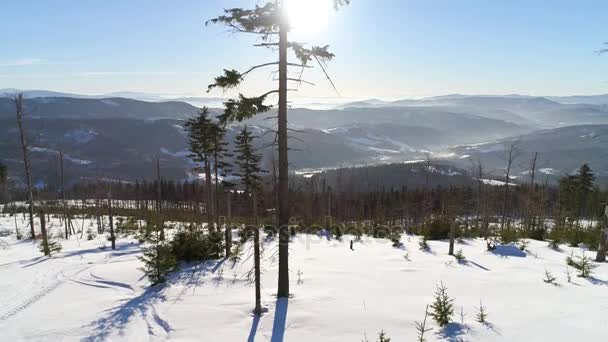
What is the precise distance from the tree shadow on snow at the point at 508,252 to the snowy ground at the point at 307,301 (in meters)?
0.66

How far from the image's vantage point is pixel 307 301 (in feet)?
37.7

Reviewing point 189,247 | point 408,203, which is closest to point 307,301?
point 189,247

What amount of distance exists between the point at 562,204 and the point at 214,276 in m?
59.0

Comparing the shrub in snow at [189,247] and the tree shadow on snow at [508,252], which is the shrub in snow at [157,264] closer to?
the shrub in snow at [189,247]

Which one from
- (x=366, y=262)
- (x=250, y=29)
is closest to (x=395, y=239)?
(x=366, y=262)

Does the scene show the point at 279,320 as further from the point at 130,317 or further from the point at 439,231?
the point at 439,231

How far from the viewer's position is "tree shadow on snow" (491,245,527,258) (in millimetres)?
19125

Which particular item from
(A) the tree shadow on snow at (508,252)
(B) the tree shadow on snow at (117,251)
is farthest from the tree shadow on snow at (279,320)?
(B) the tree shadow on snow at (117,251)

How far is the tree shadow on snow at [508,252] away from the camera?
19.1 metres

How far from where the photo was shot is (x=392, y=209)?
3145 inches

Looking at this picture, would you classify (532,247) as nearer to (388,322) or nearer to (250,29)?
(388,322)

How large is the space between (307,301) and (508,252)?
13968mm

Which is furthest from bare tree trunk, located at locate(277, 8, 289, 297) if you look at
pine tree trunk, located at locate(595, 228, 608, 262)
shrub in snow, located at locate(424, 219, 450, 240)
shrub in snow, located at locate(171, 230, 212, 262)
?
shrub in snow, located at locate(424, 219, 450, 240)

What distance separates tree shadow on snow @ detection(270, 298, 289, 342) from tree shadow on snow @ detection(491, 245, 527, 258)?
45.1ft
